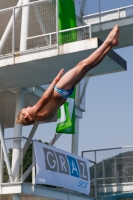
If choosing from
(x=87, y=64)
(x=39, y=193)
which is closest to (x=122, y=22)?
(x=39, y=193)

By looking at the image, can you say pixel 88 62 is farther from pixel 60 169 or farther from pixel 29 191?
pixel 60 169

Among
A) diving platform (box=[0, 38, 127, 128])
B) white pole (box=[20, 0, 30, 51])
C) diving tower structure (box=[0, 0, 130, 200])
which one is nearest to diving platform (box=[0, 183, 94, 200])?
diving tower structure (box=[0, 0, 130, 200])

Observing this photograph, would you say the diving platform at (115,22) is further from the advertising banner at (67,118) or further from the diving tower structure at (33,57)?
the advertising banner at (67,118)

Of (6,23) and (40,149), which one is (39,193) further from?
(6,23)

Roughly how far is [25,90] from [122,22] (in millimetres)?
4658

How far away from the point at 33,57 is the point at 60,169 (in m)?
4.92

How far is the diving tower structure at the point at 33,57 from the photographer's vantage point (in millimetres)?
18953

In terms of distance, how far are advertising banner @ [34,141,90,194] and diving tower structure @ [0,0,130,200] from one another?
12.6 inches

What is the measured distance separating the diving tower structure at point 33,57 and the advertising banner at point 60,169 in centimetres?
32

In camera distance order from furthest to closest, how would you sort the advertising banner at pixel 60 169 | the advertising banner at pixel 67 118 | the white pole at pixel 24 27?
the advertising banner at pixel 67 118, the advertising banner at pixel 60 169, the white pole at pixel 24 27

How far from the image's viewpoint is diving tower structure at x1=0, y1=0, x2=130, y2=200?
19.0m

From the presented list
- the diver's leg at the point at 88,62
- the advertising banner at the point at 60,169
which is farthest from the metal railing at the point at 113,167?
the diver's leg at the point at 88,62

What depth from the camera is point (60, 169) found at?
2175 cm

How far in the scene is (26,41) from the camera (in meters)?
20.0
